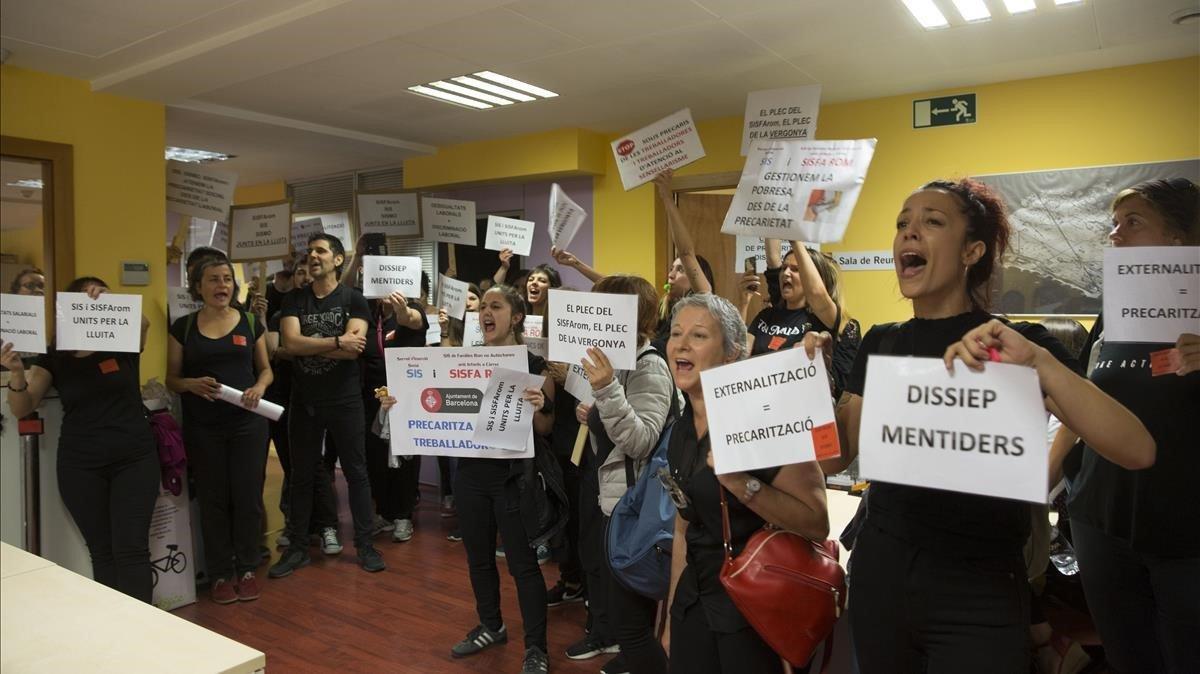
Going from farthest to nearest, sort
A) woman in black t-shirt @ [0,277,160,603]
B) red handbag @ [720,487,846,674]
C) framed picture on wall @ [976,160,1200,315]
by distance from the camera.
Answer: framed picture on wall @ [976,160,1200,315] → woman in black t-shirt @ [0,277,160,603] → red handbag @ [720,487,846,674]

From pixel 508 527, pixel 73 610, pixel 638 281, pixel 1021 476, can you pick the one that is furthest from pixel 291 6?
pixel 1021 476

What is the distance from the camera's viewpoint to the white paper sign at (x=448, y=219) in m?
5.47

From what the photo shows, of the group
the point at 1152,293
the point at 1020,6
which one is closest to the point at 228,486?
the point at 1152,293

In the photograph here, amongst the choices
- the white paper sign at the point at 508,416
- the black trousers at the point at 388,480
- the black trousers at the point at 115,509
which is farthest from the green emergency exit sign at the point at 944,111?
the black trousers at the point at 115,509

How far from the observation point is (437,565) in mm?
4496

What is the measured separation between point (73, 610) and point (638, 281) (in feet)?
6.59

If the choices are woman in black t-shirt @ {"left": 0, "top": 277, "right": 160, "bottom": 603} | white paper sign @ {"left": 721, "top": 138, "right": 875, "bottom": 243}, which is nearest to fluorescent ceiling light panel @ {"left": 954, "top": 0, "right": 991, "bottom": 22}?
white paper sign @ {"left": 721, "top": 138, "right": 875, "bottom": 243}

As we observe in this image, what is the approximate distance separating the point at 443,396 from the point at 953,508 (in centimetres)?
204

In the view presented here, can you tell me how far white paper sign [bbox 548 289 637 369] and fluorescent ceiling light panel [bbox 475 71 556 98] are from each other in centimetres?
246

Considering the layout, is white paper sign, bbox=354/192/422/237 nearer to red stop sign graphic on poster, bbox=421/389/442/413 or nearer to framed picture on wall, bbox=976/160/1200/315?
red stop sign graphic on poster, bbox=421/389/442/413

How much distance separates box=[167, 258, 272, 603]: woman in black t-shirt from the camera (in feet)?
12.7

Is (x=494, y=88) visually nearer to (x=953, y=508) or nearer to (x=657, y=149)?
(x=657, y=149)

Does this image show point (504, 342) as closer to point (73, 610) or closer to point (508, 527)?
point (508, 527)

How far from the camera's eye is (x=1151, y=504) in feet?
5.66
